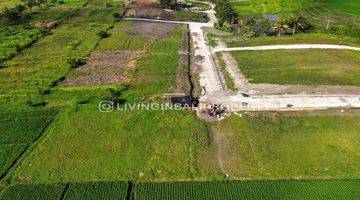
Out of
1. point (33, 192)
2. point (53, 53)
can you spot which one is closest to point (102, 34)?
point (53, 53)

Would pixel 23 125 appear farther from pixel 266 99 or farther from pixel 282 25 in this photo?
pixel 282 25

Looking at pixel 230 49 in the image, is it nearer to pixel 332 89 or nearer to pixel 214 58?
pixel 214 58

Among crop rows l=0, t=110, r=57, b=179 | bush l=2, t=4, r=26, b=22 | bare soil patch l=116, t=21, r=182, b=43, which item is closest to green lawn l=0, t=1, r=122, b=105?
bush l=2, t=4, r=26, b=22

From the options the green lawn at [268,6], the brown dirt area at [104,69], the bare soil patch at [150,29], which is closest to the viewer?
the brown dirt area at [104,69]

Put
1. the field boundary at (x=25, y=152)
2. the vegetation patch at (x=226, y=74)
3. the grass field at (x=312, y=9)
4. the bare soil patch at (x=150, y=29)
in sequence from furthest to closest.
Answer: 1. the grass field at (x=312, y=9)
2. the bare soil patch at (x=150, y=29)
3. the vegetation patch at (x=226, y=74)
4. the field boundary at (x=25, y=152)

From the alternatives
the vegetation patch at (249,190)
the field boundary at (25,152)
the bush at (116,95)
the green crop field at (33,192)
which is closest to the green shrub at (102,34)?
the bush at (116,95)

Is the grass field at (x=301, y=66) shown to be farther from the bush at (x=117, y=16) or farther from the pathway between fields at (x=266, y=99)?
the bush at (x=117, y=16)
